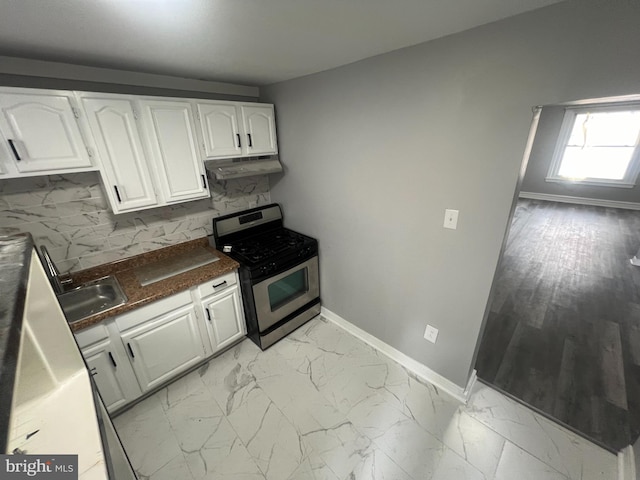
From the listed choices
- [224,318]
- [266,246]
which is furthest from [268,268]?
[224,318]

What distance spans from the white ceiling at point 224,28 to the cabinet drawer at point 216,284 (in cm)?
150

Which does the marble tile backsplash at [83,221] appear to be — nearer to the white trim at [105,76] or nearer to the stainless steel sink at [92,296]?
the stainless steel sink at [92,296]

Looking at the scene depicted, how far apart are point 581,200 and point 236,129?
8.01 metres

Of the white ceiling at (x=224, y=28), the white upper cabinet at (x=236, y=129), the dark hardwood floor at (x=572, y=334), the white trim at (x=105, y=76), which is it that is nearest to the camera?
the white ceiling at (x=224, y=28)

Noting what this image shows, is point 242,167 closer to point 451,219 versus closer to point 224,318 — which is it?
point 224,318

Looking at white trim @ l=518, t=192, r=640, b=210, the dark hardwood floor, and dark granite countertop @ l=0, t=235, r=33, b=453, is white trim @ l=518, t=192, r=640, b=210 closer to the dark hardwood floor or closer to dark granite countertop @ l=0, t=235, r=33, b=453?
the dark hardwood floor

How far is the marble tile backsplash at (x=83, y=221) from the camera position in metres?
1.63

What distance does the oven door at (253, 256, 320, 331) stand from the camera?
2.21 m

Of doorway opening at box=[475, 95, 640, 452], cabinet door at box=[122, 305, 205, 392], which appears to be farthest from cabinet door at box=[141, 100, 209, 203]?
doorway opening at box=[475, 95, 640, 452]

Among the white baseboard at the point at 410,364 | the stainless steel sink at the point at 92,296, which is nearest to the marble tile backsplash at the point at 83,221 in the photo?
the stainless steel sink at the point at 92,296

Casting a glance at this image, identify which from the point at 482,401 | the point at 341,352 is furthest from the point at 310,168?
the point at 482,401

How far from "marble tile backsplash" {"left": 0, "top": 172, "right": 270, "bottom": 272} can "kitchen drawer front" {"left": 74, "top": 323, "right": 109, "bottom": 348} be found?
61 centimetres

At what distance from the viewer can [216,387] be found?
2.03 meters

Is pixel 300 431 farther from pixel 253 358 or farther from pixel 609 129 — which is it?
pixel 609 129
